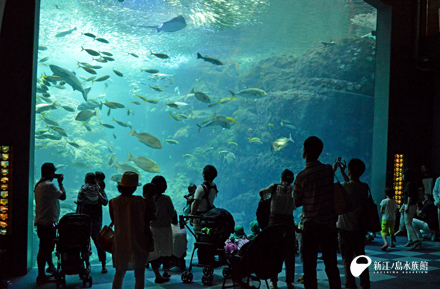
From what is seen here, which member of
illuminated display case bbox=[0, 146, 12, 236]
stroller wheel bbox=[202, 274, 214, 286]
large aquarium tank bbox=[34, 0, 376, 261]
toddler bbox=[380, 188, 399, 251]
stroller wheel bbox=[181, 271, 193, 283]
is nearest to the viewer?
stroller wheel bbox=[202, 274, 214, 286]

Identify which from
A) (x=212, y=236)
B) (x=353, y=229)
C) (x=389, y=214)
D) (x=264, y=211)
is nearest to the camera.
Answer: (x=353, y=229)

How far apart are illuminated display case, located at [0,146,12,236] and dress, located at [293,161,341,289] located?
4659 millimetres

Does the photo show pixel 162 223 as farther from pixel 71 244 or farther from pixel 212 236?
pixel 71 244

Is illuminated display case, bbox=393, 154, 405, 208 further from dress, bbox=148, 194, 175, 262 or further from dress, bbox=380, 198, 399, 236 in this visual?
dress, bbox=148, 194, 175, 262

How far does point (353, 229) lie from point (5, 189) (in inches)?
208

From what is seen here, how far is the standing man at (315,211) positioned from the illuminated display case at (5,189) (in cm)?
465

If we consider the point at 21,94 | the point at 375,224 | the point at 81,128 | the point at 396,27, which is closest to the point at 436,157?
the point at 396,27

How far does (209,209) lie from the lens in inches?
217

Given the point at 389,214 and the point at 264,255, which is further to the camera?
the point at 389,214

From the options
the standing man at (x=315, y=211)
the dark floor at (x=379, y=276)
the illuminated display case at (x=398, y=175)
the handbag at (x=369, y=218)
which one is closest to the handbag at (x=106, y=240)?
the dark floor at (x=379, y=276)

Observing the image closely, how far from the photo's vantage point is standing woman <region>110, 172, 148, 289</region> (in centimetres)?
368

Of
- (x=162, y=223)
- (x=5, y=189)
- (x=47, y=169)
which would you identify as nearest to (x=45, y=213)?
(x=47, y=169)

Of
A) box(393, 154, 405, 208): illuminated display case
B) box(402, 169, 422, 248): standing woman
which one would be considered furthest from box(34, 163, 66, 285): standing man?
box(393, 154, 405, 208): illuminated display case

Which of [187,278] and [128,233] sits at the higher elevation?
[128,233]
